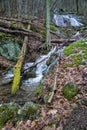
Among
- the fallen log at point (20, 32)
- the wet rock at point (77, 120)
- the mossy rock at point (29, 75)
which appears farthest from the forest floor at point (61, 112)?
the fallen log at point (20, 32)

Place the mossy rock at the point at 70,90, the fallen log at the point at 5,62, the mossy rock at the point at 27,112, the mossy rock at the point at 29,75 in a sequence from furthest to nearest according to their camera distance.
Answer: the fallen log at the point at 5,62 → the mossy rock at the point at 29,75 → the mossy rock at the point at 70,90 → the mossy rock at the point at 27,112

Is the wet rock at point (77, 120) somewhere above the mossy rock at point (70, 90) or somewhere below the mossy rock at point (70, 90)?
below

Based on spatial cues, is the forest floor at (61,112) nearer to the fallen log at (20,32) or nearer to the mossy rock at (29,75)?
the mossy rock at (29,75)

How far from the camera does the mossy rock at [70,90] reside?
5035 millimetres

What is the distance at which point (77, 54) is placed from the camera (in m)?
7.09

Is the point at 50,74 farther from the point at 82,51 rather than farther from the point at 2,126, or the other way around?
the point at 2,126

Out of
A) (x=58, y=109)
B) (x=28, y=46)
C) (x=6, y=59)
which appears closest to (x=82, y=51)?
(x=58, y=109)

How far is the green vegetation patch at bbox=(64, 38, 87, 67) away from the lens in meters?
6.60

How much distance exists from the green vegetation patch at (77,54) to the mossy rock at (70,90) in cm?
142

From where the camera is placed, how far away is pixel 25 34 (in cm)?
1292

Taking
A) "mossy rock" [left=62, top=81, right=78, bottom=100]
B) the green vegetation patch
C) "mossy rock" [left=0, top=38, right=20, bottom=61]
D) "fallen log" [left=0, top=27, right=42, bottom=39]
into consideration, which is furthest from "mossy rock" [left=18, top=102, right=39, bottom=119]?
"fallen log" [left=0, top=27, right=42, bottom=39]

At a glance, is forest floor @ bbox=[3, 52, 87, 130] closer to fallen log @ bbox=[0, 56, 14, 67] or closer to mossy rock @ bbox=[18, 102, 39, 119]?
mossy rock @ bbox=[18, 102, 39, 119]

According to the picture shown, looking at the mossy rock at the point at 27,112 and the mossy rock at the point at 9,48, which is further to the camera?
the mossy rock at the point at 9,48

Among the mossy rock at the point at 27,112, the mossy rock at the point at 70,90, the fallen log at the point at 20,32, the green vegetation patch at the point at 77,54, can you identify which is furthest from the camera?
the fallen log at the point at 20,32
